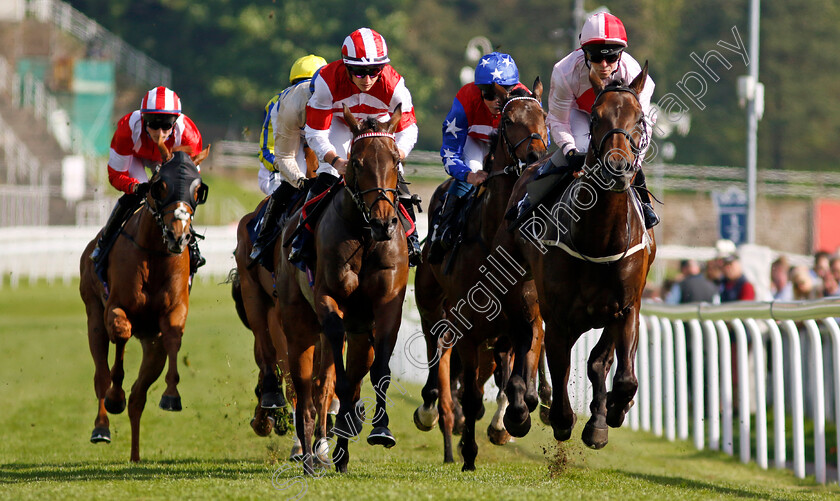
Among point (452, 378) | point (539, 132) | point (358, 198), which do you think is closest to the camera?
point (358, 198)

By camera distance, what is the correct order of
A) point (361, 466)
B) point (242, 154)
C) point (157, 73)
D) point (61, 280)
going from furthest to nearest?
point (157, 73), point (242, 154), point (61, 280), point (361, 466)

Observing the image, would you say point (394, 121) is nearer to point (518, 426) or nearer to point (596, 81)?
point (596, 81)

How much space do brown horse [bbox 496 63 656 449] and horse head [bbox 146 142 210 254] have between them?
8.84 ft

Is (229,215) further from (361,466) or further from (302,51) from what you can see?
(361,466)

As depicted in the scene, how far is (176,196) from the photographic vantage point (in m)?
8.36

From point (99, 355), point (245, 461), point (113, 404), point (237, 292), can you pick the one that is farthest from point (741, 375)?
point (99, 355)

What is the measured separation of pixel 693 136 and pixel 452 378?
44.8 metres

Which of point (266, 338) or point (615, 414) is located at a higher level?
point (266, 338)

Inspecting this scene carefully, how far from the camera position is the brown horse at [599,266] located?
6.26 m

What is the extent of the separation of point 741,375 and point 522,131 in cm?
290

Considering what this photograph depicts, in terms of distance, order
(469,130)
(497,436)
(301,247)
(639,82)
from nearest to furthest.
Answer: (639,82) < (301,247) < (497,436) < (469,130)

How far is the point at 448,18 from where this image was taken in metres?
54.1

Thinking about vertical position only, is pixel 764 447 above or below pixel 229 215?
below

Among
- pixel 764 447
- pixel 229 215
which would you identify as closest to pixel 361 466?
pixel 764 447
